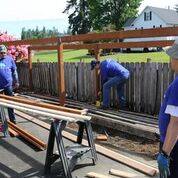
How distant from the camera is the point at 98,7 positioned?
74.0m

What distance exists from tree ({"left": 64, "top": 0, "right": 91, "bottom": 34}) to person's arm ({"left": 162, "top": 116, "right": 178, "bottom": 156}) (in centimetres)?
7388

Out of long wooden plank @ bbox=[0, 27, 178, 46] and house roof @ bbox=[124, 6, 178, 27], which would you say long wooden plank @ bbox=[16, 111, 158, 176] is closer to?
long wooden plank @ bbox=[0, 27, 178, 46]

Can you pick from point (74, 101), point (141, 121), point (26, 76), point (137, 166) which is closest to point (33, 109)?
point (137, 166)

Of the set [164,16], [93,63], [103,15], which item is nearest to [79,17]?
[103,15]

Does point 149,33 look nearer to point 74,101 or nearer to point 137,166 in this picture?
point 137,166

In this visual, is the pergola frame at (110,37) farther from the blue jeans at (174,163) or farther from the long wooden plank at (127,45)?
the blue jeans at (174,163)

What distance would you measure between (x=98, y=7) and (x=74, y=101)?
64.2 m

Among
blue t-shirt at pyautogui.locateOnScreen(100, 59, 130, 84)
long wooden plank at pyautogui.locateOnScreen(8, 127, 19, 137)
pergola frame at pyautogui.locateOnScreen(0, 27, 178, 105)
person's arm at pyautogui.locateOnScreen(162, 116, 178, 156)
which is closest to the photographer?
person's arm at pyautogui.locateOnScreen(162, 116, 178, 156)

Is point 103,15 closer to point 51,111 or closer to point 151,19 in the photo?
point 151,19

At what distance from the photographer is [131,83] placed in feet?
31.5

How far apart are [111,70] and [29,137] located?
9.18 ft

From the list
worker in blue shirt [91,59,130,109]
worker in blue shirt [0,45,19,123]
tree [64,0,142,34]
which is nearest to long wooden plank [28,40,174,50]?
worker in blue shirt [91,59,130,109]

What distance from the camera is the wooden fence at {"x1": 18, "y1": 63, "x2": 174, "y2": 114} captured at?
8852 millimetres

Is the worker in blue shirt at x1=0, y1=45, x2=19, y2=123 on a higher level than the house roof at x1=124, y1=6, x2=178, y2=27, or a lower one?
lower
